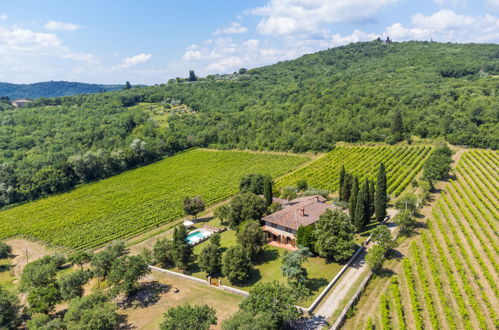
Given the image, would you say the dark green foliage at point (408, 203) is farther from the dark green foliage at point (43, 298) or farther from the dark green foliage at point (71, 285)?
the dark green foliage at point (43, 298)

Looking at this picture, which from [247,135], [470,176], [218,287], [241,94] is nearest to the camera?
[218,287]

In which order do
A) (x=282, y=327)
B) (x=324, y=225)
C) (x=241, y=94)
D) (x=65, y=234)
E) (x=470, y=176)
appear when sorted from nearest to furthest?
(x=282, y=327)
(x=324, y=225)
(x=65, y=234)
(x=470, y=176)
(x=241, y=94)

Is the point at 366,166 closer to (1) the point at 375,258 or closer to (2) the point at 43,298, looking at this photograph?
(1) the point at 375,258

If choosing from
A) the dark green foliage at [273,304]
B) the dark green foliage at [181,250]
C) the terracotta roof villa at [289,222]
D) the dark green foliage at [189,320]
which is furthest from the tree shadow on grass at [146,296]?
the terracotta roof villa at [289,222]

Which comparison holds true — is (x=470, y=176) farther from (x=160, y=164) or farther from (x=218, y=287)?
(x=160, y=164)

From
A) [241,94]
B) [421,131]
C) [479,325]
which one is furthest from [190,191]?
[241,94]

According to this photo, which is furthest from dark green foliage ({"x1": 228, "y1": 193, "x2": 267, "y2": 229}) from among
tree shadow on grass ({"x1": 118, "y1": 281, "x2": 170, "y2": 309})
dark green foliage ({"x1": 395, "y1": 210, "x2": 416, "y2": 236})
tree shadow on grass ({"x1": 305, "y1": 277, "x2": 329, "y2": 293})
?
dark green foliage ({"x1": 395, "y1": 210, "x2": 416, "y2": 236})

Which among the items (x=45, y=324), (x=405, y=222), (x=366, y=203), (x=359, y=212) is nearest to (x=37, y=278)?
(x=45, y=324)
